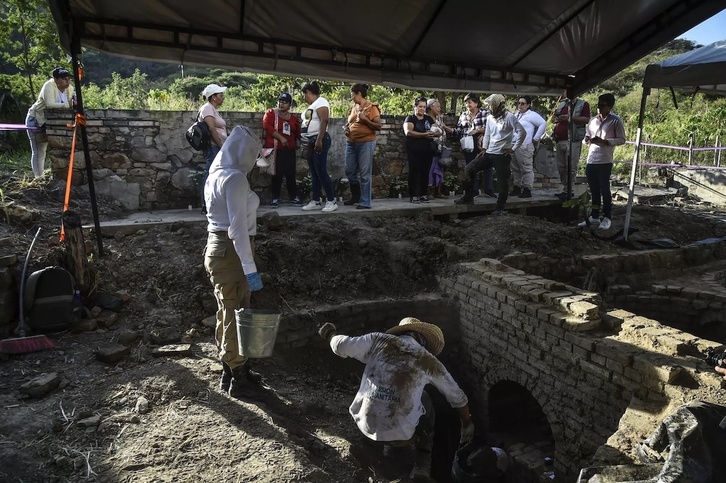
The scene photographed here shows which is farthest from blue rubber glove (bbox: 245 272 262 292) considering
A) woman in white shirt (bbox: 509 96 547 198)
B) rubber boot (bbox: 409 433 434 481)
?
woman in white shirt (bbox: 509 96 547 198)

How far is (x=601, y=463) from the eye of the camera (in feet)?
10.3

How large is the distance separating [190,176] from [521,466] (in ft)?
18.8

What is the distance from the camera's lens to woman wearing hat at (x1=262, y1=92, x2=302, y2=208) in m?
7.46

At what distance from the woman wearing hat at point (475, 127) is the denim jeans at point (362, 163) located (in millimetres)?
1984

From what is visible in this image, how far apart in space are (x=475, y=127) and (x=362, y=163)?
2273mm

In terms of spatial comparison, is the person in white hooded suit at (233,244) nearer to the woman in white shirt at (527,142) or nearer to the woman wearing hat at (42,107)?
the woman wearing hat at (42,107)

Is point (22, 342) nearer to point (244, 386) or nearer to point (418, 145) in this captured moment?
point (244, 386)

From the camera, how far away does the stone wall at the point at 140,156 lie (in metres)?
6.95

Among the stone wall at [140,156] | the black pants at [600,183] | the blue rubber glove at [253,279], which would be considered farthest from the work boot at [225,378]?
the black pants at [600,183]

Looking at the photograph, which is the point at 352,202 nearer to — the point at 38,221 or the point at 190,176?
the point at 190,176

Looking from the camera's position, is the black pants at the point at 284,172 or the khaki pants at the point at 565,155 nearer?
the black pants at the point at 284,172

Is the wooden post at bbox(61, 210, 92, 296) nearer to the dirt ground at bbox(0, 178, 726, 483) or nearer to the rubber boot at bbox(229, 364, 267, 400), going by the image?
the dirt ground at bbox(0, 178, 726, 483)

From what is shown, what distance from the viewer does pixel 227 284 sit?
3932 mm

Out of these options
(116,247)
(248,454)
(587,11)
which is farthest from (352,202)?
(248,454)
